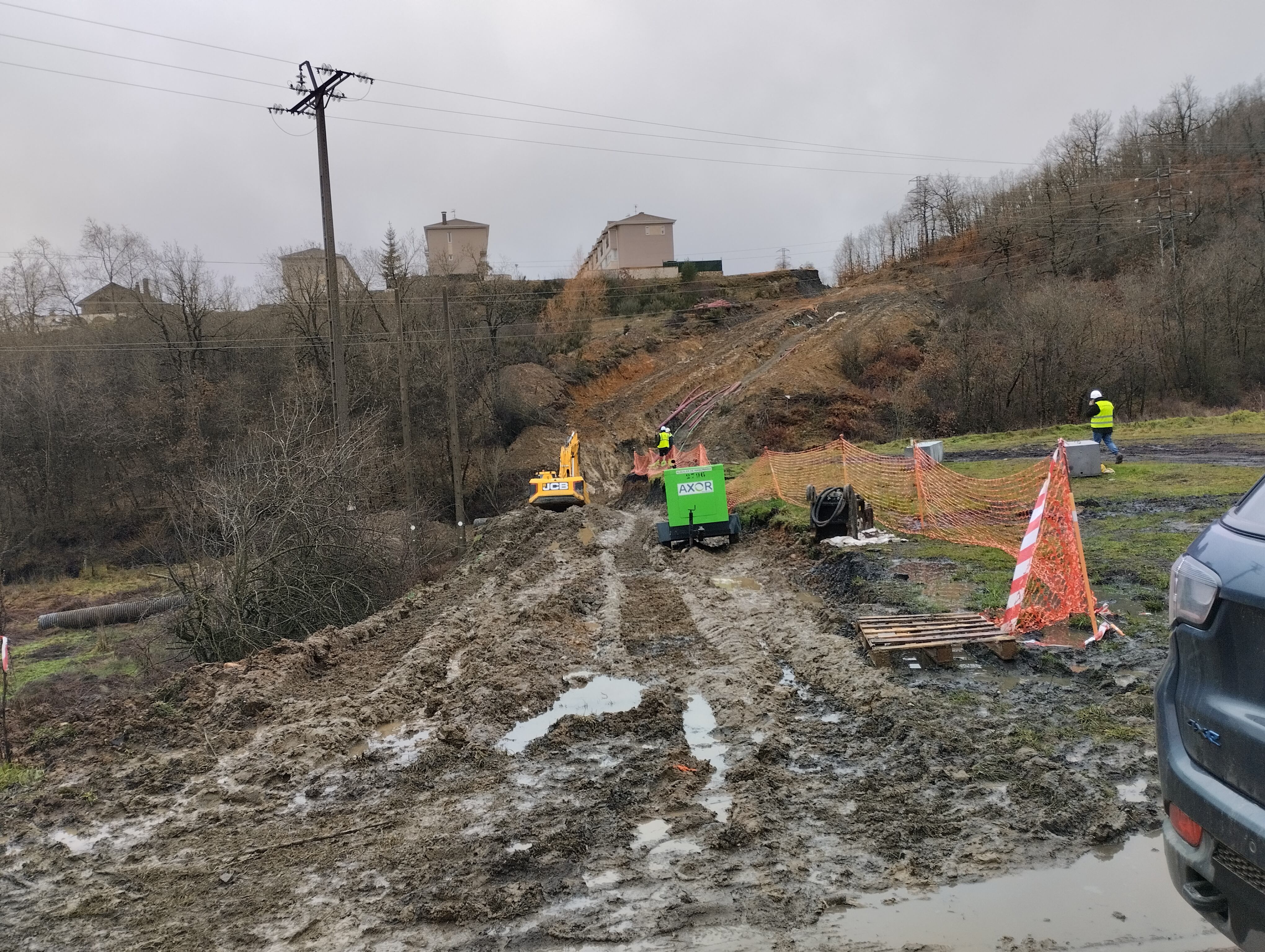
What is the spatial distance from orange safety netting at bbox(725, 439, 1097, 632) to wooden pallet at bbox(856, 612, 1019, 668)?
52 centimetres

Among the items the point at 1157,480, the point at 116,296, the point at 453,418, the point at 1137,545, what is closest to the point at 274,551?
the point at 1137,545

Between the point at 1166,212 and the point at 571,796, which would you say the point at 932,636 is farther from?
the point at 1166,212

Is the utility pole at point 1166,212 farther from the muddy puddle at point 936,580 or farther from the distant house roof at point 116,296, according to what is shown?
the distant house roof at point 116,296

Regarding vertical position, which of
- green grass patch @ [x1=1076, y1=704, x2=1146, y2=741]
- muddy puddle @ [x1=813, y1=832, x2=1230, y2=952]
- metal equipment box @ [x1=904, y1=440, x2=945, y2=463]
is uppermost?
metal equipment box @ [x1=904, y1=440, x2=945, y2=463]

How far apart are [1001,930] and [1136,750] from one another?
7.12ft

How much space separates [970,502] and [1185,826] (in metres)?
12.9

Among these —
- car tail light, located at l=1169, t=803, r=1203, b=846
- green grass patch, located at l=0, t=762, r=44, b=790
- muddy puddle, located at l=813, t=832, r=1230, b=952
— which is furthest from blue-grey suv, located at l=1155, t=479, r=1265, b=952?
green grass patch, located at l=0, t=762, r=44, b=790

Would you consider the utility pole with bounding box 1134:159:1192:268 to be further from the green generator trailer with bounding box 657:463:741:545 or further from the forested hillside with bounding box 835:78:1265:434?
the green generator trailer with bounding box 657:463:741:545

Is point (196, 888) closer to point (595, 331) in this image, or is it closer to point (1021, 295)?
point (1021, 295)

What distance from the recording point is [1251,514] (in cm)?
268

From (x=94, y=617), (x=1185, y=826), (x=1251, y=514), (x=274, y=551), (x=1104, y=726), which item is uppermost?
(x=1251, y=514)

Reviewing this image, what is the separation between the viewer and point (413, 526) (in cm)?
1992

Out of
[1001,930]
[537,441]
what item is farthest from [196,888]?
[537,441]

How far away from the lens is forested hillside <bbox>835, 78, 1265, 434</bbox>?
34375 millimetres
